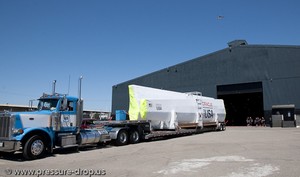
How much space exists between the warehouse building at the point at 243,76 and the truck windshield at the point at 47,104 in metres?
29.4

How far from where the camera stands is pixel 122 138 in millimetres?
16359

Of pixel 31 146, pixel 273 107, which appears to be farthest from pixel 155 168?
pixel 273 107

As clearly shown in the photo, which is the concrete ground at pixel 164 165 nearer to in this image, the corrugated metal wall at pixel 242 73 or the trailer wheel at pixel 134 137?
the trailer wheel at pixel 134 137

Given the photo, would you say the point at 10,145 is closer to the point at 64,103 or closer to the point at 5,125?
the point at 5,125

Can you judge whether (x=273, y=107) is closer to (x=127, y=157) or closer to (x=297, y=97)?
(x=297, y=97)

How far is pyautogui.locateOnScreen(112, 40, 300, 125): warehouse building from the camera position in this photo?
111 feet

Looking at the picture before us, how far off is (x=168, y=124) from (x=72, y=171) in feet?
40.7

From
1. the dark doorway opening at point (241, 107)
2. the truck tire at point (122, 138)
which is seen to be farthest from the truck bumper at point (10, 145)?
the dark doorway opening at point (241, 107)

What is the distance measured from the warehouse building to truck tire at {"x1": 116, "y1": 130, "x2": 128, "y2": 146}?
80.8 feet

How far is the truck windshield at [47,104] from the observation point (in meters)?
12.9

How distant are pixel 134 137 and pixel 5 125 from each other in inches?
317

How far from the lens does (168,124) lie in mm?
20453

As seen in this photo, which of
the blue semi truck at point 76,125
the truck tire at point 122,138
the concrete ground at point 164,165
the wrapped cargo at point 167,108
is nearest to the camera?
the concrete ground at point 164,165

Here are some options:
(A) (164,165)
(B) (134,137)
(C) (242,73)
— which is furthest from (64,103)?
(C) (242,73)
